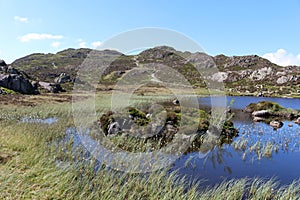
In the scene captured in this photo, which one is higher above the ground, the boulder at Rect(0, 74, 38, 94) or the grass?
the boulder at Rect(0, 74, 38, 94)

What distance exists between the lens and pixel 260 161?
13242mm

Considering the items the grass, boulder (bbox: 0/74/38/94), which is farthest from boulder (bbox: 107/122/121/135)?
boulder (bbox: 0/74/38/94)

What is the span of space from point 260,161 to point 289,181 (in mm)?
2545

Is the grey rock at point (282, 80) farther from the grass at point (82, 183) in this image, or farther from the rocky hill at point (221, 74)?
the grass at point (82, 183)

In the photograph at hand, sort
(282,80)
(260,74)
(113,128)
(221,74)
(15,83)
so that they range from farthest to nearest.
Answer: (260,74), (221,74), (282,80), (15,83), (113,128)

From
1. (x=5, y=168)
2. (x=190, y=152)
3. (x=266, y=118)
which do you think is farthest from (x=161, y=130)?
(x=266, y=118)

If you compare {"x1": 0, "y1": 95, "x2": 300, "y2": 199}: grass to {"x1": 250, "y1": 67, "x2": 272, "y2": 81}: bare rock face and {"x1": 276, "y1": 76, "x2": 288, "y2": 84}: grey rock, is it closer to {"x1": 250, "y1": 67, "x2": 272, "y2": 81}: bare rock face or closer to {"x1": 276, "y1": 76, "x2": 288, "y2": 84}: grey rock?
{"x1": 276, "y1": 76, "x2": 288, "y2": 84}: grey rock

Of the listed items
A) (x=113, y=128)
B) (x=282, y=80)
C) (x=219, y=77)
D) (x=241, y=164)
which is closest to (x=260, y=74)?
(x=282, y=80)

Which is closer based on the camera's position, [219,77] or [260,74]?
[219,77]

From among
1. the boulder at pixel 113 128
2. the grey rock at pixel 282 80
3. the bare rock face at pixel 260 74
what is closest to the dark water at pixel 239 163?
the boulder at pixel 113 128

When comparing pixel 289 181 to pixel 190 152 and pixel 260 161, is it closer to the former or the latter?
pixel 260 161

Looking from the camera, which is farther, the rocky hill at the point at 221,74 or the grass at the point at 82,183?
the rocky hill at the point at 221,74

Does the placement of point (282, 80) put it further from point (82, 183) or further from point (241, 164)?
point (82, 183)

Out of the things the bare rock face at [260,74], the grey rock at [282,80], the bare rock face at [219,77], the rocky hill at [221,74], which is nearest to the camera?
the rocky hill at [221,74]
